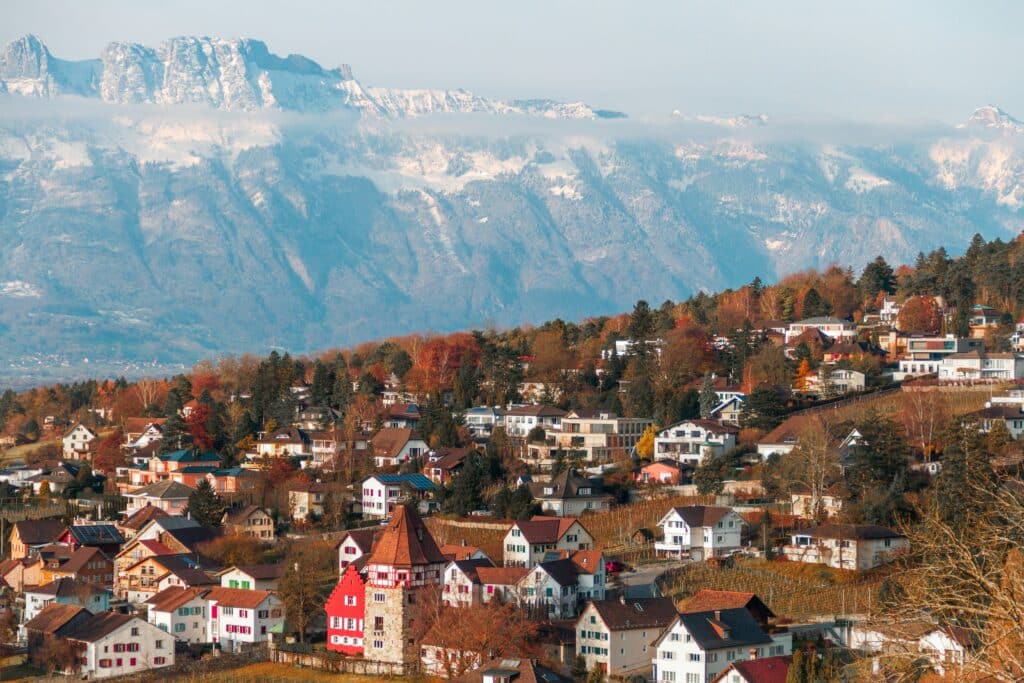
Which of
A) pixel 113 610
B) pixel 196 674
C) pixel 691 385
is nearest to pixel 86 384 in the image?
pixel 691 385

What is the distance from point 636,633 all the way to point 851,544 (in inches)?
384

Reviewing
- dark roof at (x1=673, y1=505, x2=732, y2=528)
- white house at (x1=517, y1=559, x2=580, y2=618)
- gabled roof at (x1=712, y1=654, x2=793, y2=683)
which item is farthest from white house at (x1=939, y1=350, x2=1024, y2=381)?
gabled roof at (x1=712, y1=654, x2=793, y2=683)

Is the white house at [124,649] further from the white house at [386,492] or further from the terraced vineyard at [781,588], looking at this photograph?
the terraced vineyard at [781,588]

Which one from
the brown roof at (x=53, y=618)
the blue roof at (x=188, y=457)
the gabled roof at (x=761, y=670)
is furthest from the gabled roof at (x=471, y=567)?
the blue roof at (x=188, y=457)

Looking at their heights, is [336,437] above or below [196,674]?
above

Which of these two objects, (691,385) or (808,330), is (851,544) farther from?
(808,330)

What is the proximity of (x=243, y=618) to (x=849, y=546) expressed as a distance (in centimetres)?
2066

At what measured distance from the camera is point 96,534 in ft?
253

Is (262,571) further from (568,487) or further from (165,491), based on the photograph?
(165,491)

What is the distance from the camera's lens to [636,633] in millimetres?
55500

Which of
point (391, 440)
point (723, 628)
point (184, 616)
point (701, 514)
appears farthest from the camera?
point (391, 440)

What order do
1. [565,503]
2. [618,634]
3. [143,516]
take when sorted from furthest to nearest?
[143,516]
[565,503]
[618,634]

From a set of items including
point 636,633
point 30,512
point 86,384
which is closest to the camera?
point 636,633

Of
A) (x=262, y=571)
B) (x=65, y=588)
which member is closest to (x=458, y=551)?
(x=262, y=571)
